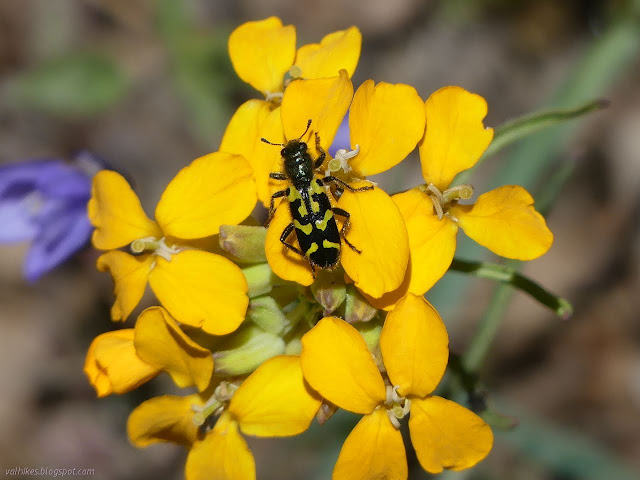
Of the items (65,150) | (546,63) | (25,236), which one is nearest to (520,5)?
(546,63)

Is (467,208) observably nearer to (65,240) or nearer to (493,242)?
(493,242)

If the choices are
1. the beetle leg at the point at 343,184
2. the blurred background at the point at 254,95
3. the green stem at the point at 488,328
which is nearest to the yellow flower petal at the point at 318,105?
the beetle leg at the point at 343,184

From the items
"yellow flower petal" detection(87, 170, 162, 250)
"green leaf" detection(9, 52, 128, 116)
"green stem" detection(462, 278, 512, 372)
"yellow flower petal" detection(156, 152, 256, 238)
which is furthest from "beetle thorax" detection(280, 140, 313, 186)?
"green leaf" detection(9, 52, 128, 116)

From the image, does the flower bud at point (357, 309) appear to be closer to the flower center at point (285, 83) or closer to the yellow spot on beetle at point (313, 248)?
the yellow spot on beetle at point (313, 248)

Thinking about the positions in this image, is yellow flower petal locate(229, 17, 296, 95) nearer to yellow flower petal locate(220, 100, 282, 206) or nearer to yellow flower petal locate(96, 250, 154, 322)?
yellow flower petal locate(220, 100, 282, 206)

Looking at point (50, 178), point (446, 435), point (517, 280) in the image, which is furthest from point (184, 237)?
point (50, 178)

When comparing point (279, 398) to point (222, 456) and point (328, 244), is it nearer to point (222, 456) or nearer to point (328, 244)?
point (222, 456)

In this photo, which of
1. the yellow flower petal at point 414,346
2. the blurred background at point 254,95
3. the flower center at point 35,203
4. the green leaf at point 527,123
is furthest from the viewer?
the blurred background at point 254,95
